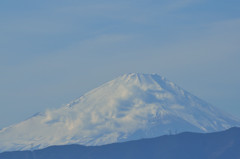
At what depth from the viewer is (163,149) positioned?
175750 mm

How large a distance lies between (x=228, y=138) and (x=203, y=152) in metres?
6.92

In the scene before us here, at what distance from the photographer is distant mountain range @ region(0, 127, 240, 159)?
166500mm

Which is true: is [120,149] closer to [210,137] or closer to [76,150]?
[76,150]

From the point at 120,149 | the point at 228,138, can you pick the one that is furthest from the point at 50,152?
the point at 228,138

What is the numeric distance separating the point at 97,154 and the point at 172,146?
748 inches

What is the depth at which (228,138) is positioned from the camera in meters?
169

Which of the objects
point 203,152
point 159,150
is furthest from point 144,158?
point 203,152

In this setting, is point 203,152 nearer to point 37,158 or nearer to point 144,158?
point 144,158

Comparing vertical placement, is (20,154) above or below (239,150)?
above

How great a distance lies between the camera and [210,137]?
176 metres

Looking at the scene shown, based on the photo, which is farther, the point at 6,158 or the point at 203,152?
the point at 6,158

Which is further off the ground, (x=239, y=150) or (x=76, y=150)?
(x=76, y=150)

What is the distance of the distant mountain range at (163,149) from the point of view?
16650cm

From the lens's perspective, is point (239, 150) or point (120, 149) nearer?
point (239, 150)
